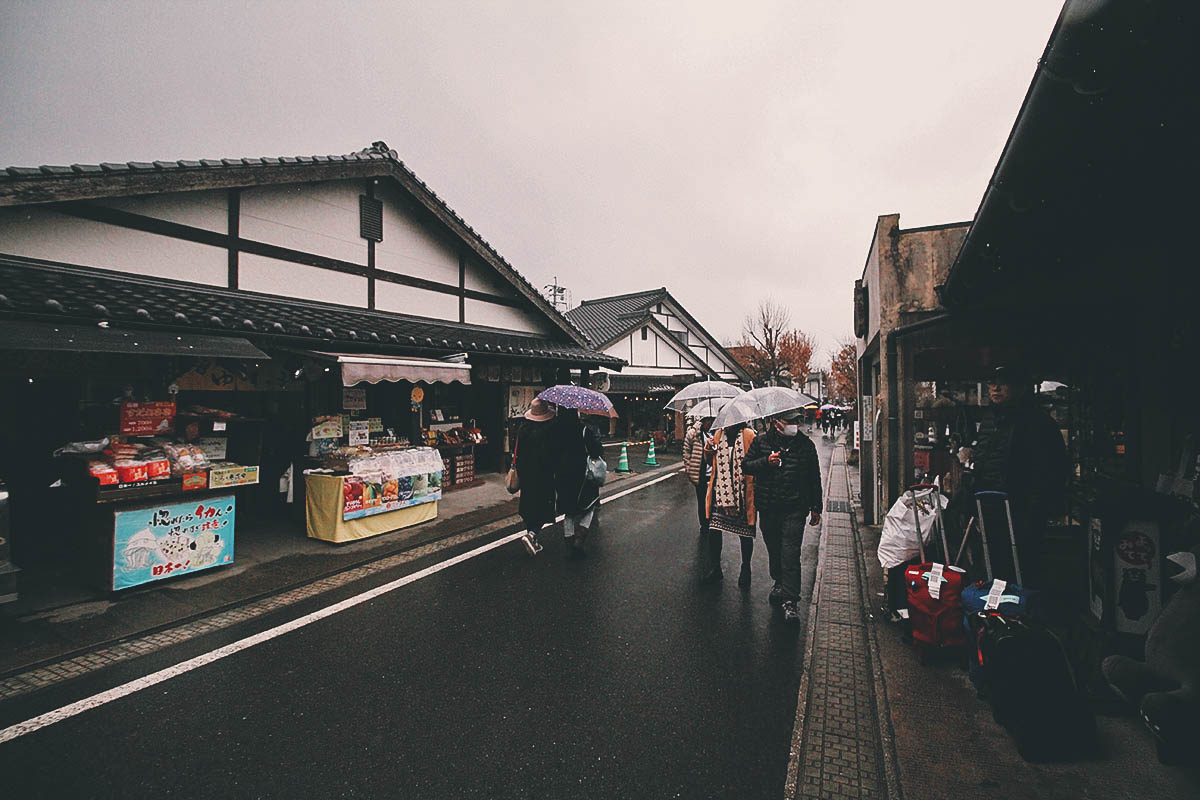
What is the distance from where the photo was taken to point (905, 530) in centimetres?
436

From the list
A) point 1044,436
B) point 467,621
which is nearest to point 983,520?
point 1044,436

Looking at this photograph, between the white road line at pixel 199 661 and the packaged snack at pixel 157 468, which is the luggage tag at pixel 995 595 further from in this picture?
the packaged snack at pixel 157 468

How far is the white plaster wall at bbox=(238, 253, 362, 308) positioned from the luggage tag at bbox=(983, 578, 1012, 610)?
10449 millimetres

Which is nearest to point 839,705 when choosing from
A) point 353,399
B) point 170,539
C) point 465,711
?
point 465,711

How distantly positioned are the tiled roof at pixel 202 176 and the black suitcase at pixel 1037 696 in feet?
33.2

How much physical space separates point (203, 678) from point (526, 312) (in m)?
11.3

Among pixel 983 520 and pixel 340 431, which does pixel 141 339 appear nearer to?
pixel 340 431

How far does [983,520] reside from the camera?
13.0 feet

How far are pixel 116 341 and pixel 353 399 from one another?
4.21 metres

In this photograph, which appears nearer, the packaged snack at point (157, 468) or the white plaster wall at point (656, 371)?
the packaged snack at point (157, 468)

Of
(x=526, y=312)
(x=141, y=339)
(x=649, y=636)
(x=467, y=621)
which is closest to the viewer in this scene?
(x=649, y=636)

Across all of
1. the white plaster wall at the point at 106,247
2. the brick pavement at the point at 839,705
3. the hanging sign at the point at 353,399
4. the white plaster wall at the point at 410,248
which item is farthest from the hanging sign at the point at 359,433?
the brick pavement at the point at 839,705

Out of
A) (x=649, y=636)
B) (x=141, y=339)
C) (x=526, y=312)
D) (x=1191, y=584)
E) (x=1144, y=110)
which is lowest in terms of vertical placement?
(x=649, y=636)

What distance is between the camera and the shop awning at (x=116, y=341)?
4715 mm
